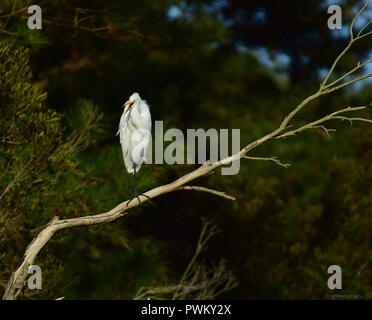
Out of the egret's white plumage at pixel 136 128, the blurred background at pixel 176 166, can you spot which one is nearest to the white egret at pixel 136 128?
the egret's white plumage at pixel 136 128

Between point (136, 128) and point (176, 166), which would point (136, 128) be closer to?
point (136, 128)

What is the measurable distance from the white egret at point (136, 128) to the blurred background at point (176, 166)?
0.40 metres

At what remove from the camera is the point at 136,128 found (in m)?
3.76

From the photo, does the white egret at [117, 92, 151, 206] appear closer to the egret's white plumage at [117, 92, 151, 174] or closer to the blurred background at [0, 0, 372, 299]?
the egret's white plumage at [117, 92, 151, 174]

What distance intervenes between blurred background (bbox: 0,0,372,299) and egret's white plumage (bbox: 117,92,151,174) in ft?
1.30

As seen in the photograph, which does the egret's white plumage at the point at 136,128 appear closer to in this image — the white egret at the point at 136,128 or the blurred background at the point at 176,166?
the white egret at the point at 136,128

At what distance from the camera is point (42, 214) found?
4.51 m

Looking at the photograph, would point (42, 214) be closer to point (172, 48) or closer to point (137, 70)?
point (172, 48)

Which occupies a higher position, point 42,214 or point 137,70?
point 137,70

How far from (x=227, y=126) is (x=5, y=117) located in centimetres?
453

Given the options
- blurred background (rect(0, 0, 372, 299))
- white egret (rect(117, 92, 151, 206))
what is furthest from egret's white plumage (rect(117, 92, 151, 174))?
blurred background (rect(0, 0, 372, 299))

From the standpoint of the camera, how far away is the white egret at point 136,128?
12.1 ft
